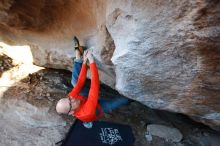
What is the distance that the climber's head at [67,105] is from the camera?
96.8 inches

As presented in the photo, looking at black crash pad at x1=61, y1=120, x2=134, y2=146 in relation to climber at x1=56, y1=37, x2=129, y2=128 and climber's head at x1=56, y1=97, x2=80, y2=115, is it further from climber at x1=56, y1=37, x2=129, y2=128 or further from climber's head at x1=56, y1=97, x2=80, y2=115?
climber's head at x1=56, y1=97, x2=80, y2=115

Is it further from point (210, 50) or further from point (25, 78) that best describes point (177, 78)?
point (25, 78)

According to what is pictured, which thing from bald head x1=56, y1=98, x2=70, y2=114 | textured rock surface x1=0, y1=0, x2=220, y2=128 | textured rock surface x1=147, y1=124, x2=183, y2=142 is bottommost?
textured rock surface x1=147, y1=124, x2=183, y2=142

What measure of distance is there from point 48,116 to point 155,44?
1581 millimetres

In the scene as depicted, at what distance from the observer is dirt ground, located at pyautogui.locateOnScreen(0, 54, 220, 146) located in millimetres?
2803

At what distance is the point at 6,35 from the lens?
3.60m

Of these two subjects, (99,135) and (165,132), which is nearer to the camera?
(99,135)

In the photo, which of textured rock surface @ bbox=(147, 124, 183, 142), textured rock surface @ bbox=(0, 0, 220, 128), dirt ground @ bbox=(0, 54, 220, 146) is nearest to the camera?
textured rock surface @ bbox=(0, 0, 220, 128)

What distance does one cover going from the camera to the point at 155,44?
1862 mm

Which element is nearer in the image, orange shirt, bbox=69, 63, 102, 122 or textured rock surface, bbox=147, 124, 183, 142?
orange shirt, bbox=69, 63, 102, 122

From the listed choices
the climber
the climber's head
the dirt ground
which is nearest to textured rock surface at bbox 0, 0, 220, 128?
the climber

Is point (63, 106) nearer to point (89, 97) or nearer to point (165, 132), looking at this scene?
point (89, 97)

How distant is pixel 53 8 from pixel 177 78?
160 cm

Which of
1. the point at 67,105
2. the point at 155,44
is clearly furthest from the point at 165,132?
the point at 155,44
